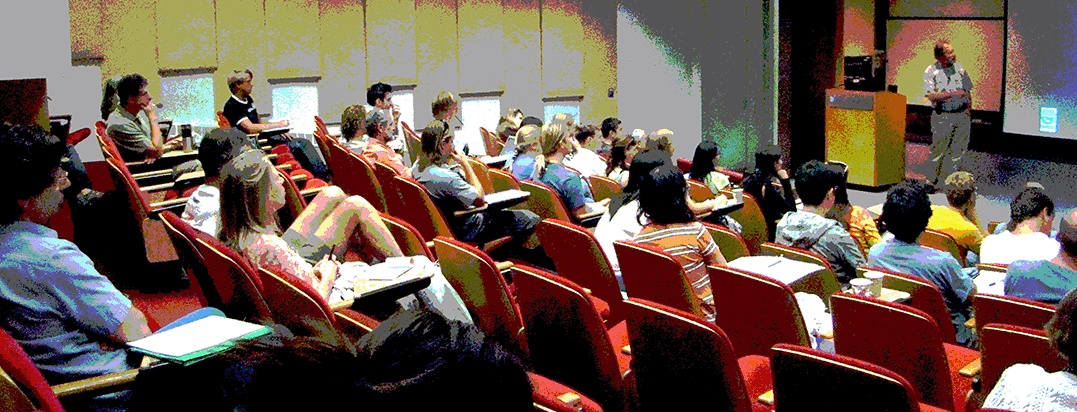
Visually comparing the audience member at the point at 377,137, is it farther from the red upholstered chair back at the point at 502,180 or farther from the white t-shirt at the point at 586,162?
the white t-shirt at the point at 586,162

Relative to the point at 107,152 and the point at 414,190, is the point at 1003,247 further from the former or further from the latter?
the point at 107,152

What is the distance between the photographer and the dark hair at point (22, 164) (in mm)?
2322

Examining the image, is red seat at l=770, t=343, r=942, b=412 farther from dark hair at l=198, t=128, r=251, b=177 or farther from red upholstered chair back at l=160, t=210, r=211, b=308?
dark hair at l=198, t=128, r=251, b=177

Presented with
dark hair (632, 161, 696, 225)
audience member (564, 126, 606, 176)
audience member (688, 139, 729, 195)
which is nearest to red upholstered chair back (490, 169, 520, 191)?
audience member (564, 126, 606, 176)

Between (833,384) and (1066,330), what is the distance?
1.88ft

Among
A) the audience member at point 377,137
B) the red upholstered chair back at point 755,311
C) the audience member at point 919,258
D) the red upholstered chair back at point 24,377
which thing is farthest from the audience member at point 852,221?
the red upholstered chair back at point 24,377

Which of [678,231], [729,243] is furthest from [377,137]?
[678,231]

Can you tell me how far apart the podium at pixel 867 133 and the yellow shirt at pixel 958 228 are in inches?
160

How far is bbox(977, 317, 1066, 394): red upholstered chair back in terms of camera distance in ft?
7.65

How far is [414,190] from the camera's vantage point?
4.70 metres

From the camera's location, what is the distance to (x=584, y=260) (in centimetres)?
358

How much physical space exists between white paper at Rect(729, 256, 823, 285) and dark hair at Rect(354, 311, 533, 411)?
2.24 m

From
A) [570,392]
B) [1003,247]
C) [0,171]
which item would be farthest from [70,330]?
[1003,247]

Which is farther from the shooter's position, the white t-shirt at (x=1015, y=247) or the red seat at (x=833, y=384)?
the white t-shirt at (x=1015, y=247)
